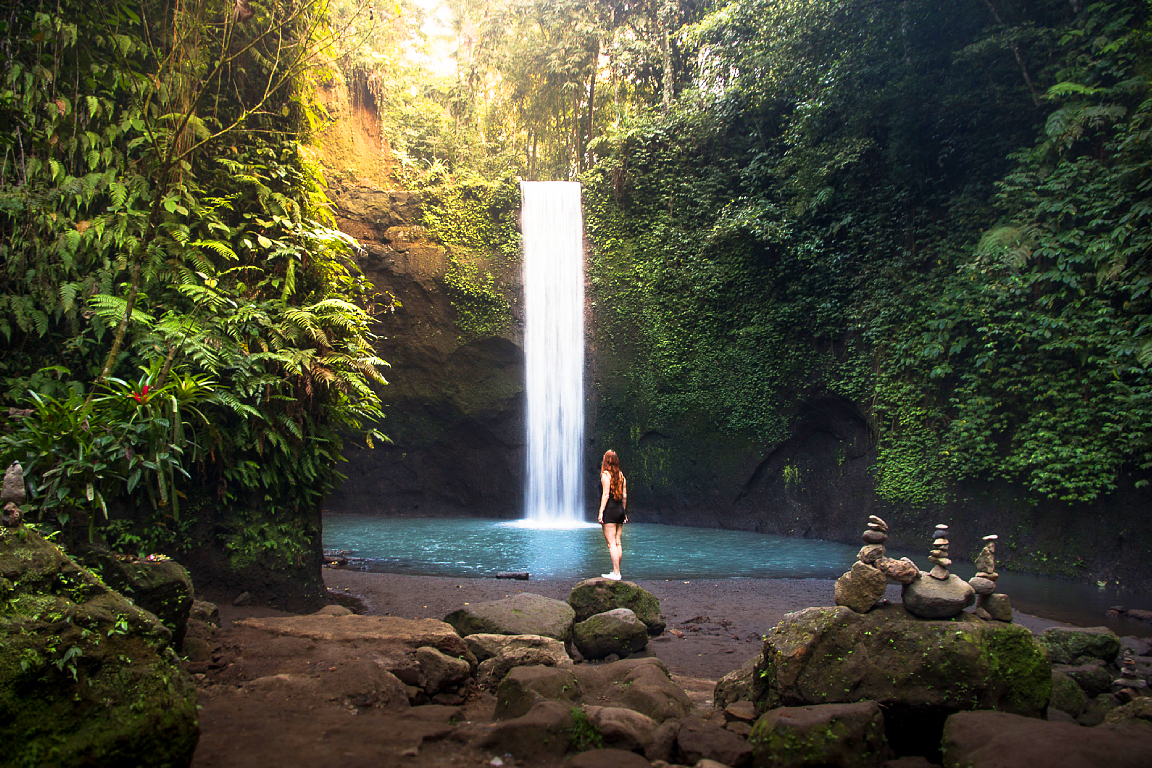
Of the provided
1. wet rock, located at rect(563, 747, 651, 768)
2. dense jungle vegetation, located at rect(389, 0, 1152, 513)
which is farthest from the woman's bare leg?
dense jungle vegetation, located at rect(389, 0, 1152, 513)

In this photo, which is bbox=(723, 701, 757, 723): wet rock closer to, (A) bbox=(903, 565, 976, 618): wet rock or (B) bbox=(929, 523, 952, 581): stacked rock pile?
(A) bbox=(903, 565, 976, 618): wet rock

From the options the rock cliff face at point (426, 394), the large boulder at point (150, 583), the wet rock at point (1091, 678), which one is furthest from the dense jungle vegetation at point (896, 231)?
the large boulder at point (150, 583)

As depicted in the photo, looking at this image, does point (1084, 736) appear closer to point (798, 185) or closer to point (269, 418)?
point (269, 418)

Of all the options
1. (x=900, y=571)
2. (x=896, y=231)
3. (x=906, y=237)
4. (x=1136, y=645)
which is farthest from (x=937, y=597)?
(x=896, y=231)

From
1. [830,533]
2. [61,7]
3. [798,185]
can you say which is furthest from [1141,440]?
[61,7]

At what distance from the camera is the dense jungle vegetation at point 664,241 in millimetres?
5516

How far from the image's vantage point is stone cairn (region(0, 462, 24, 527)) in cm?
Result: 292

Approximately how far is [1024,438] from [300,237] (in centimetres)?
998

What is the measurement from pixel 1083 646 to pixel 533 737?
4.54 m

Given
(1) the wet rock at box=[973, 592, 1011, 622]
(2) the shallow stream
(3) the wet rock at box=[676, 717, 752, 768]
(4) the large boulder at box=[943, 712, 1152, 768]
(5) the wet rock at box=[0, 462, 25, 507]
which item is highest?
(5) the wet rock at box=[0, 462, 25, 507]

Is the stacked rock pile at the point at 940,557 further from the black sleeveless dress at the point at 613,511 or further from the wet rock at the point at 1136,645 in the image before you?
the black sleeveless dress at the point at 613,511

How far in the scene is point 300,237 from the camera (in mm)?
6508

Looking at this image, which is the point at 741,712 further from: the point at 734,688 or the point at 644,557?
the point at 644,557

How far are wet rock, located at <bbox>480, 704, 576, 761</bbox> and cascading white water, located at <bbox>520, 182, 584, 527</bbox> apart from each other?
12497 millimetres
